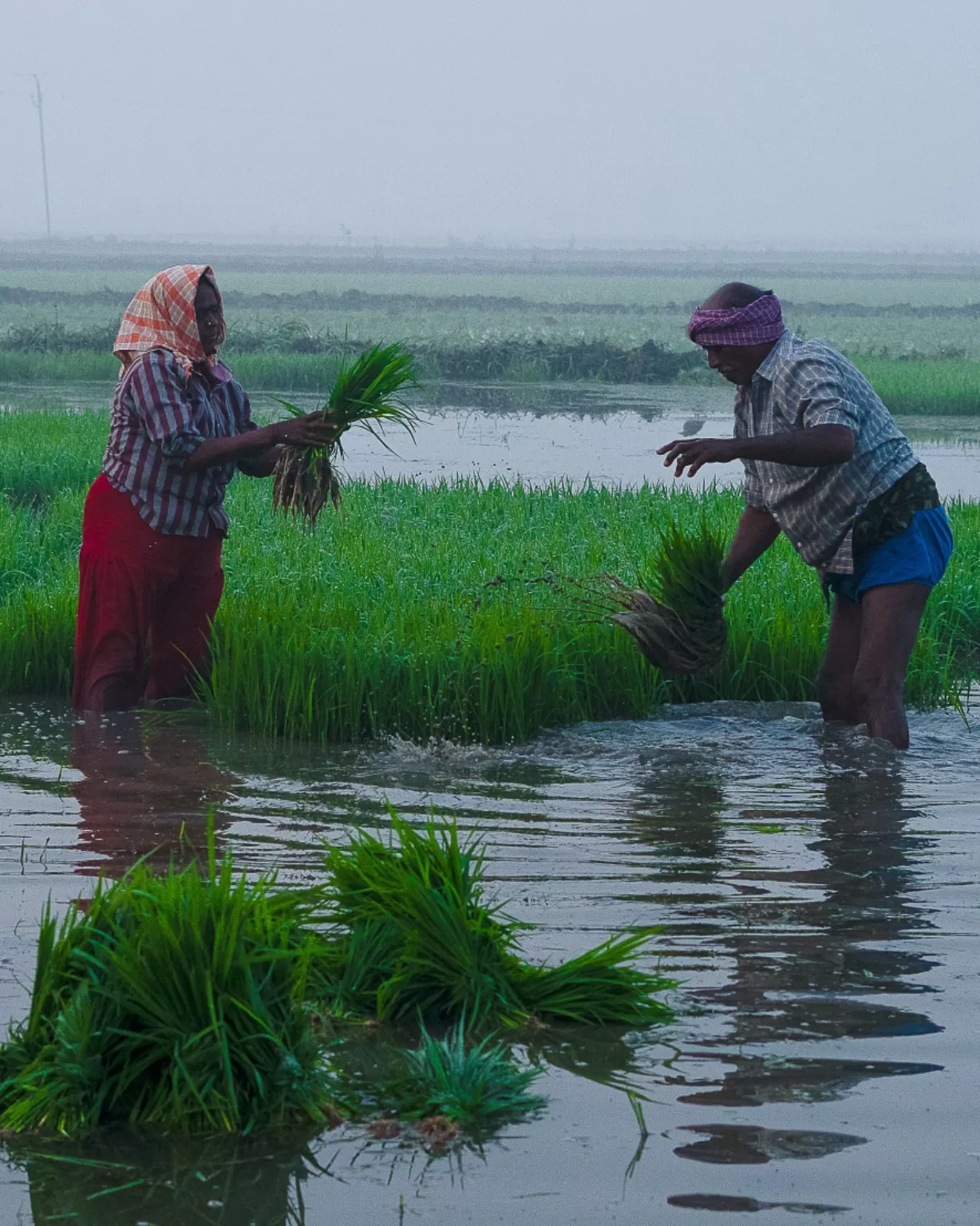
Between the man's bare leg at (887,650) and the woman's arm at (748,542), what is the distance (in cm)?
45

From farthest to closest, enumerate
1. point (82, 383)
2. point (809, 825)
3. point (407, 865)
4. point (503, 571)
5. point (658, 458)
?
point (82, 383), point (658, 458), point (503, 571), point (809, 825), point (407, 865)

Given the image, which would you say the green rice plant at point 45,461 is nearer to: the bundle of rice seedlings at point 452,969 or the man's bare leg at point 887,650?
the man's bare leg at point 887,650

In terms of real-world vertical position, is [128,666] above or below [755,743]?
above

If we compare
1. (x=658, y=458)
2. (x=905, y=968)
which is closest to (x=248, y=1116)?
(x=905, y=968)

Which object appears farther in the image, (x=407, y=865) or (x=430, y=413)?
(x=430, y=413)

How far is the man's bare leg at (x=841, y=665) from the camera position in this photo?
4.70 metres

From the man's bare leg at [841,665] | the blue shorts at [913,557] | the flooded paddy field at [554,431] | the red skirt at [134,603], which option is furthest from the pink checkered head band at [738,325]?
the flooded paddy field at [554,431]

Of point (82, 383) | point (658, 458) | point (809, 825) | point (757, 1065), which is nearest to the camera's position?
point (757, 1065)

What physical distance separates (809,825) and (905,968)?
1153 mm

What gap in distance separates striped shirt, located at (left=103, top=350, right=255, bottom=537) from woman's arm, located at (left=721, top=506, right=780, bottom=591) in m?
1.51

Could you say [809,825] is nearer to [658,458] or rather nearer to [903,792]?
[903,792]

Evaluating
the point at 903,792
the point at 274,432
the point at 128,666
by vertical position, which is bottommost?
the point at 903,792

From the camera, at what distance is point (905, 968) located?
9.58ft

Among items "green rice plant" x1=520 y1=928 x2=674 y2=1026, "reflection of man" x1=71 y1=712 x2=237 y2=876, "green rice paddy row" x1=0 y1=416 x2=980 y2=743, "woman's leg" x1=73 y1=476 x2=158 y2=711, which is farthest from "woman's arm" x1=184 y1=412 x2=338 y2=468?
"green rice plant" x1=520 y1=928 x2=674 y2=1026
